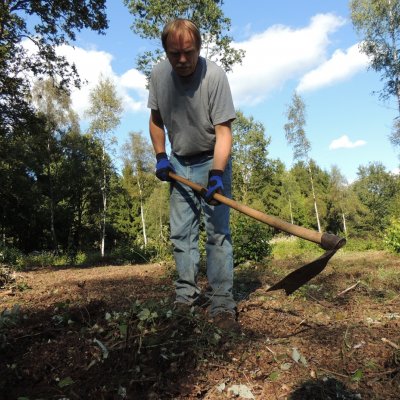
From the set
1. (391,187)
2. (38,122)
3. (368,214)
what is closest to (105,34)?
(38,122)

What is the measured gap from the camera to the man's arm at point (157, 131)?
122 inches

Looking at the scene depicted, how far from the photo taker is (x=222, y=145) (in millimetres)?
2691

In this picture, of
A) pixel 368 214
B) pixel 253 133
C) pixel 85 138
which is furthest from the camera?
pixel 368 214

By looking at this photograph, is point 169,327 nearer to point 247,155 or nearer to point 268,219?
point 268,219

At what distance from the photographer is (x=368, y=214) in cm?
5103

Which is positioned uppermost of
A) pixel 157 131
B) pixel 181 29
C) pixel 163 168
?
pixel 181 29

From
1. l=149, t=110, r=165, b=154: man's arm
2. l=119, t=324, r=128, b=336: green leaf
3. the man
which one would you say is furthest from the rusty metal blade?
l=149, t=110, r=165, b=154: man's arm

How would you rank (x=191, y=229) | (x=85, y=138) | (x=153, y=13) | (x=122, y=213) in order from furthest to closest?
(x=122, y=213)
(x=85, y=138)
(x=153, y=13)
(x=191, y=229)

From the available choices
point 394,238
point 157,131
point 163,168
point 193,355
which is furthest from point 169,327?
point 394,238

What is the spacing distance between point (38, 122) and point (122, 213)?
32735 mm

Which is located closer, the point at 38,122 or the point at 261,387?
the point at 261,387

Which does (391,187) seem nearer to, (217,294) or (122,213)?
(122,213)

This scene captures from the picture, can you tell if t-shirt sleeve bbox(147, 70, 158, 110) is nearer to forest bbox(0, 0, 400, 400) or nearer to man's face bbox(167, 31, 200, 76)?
man's face bbox(167, 31, 200, 76)

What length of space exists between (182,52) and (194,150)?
0.69 m
